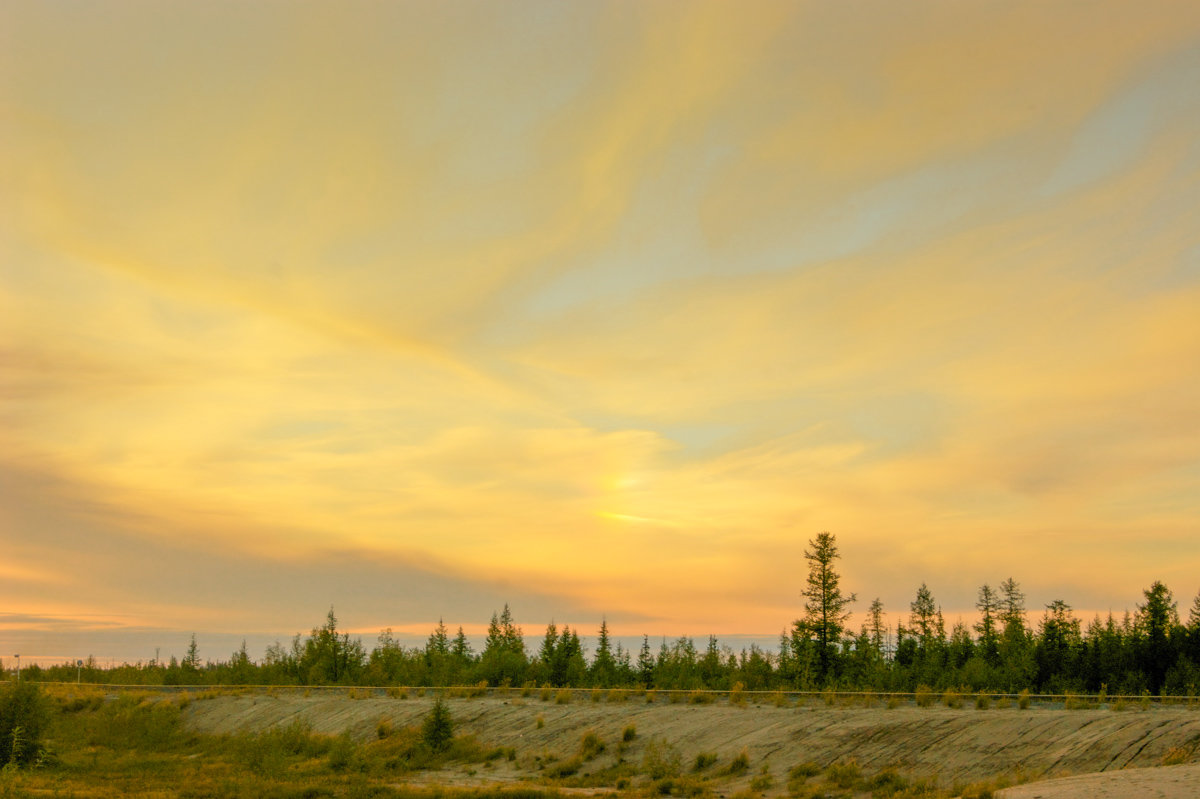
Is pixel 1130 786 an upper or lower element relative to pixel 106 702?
upper

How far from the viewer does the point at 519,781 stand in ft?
116

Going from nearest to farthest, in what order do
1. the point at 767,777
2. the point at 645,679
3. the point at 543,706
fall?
the point at 767,777 < the point at 543,706 < the point at 645,679

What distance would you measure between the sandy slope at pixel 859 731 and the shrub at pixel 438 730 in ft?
4.99

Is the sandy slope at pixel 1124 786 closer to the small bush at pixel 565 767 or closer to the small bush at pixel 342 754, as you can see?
the small bush at pixel 565 767

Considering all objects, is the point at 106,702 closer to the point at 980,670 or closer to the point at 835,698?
the point at 835,698

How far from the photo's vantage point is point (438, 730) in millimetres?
43125

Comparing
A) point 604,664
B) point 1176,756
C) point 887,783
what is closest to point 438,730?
point 887,783

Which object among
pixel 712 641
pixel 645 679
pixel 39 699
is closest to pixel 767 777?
pixel 39 699

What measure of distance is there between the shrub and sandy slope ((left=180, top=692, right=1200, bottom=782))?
4.99 ft

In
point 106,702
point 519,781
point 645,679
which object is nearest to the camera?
point 519,781

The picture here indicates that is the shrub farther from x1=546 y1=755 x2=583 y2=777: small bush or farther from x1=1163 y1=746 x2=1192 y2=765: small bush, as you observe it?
x1=1163 y1=746 x2=1192 y2=765: small bush

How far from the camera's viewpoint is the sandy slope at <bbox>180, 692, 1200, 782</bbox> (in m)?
27.1

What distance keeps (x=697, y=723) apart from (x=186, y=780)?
20697mm

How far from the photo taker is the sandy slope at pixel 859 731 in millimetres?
27094
